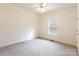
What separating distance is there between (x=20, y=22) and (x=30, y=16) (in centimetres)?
31

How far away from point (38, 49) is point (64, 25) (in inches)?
29.0

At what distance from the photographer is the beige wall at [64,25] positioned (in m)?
1.66

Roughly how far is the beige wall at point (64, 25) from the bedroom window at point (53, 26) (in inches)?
2.5

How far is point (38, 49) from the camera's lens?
6.30ft

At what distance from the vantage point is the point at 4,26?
206cm

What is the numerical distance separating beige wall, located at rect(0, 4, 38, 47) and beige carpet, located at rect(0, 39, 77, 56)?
121 millimetres

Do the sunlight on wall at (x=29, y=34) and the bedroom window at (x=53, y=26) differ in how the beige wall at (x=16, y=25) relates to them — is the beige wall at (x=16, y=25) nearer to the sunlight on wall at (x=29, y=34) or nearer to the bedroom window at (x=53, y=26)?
the sunlight on wall at (x=29, y=34)

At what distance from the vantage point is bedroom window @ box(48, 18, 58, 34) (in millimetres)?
1733

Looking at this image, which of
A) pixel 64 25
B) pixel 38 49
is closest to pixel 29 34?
pixel 38 49

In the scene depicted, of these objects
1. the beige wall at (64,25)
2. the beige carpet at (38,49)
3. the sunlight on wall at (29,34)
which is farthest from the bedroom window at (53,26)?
the sunlight on wall at (29,34)

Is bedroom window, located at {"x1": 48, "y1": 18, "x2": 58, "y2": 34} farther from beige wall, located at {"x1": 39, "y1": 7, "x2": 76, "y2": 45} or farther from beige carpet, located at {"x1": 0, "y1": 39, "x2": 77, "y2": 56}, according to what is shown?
beige carpet, located at {"x1": 0, "y1": 39, "x2": 77, "y2": 56}

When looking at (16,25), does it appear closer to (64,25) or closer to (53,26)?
(53,26)

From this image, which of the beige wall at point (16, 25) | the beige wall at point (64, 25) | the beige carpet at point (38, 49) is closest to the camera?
the beige wall at point (64, 25)

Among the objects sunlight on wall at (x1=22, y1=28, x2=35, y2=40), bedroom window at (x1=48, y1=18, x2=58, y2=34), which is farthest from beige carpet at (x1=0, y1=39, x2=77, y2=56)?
bedroom window at (x1=48, y1=18, x2=58, y2=34)
